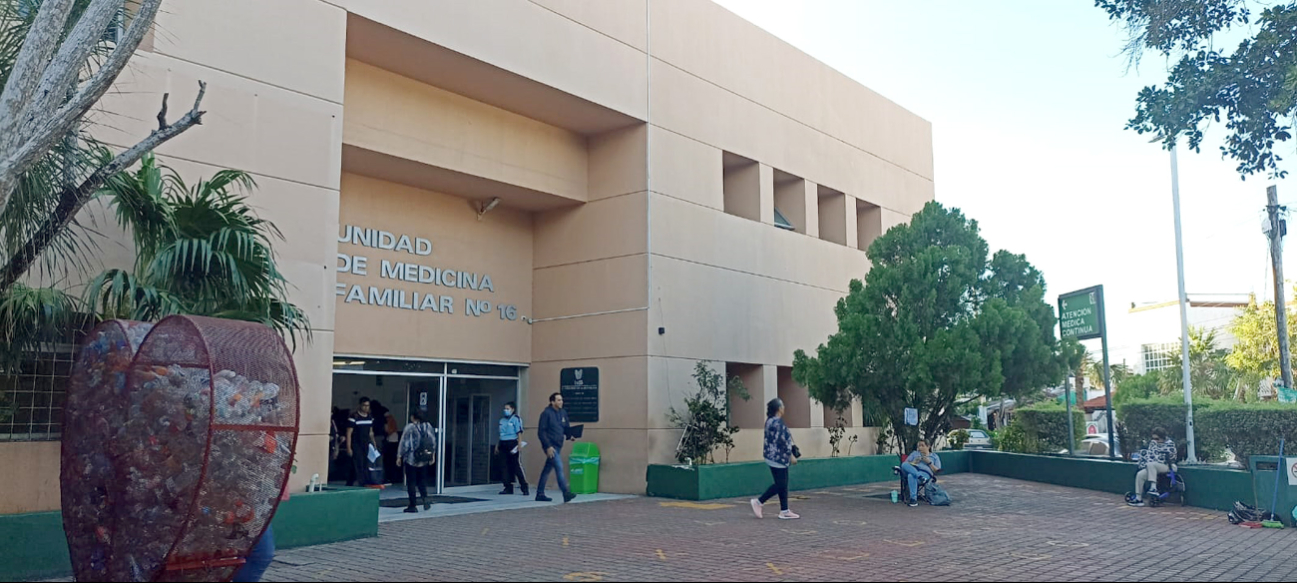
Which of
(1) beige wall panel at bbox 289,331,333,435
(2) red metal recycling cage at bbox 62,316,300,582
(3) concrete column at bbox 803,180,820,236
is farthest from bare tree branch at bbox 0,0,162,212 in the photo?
(3) concrete column at bbox 803,180,820,236

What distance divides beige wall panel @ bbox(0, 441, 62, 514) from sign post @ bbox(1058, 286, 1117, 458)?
15.8 meters

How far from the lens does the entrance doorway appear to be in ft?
53.7

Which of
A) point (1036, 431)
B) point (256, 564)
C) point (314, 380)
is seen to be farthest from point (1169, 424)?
point (256, 564)

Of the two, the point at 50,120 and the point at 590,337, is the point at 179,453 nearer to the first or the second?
the point at 50,120

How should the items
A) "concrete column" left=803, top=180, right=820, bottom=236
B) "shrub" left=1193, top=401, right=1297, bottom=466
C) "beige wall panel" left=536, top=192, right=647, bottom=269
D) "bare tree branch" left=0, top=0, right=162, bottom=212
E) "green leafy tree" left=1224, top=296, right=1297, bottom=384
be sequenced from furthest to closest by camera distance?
"green leafy tree" left=1224, top=296, right=1297, bottom=384, "concrete column" left=803, top=180, right=820, bottom=236, "shrub" left=1193, top=401, right=1297, bottom=466, "beige wall panel" left=536, top=192, right=647, bottom=269, "bare tree branch" left=0, top=0, right=162, bottom=212

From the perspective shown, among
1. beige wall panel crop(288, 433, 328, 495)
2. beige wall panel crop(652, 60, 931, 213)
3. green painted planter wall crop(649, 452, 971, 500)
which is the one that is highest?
beige wall panel crop(652, 60, 931, 213)

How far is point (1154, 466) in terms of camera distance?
15742mm

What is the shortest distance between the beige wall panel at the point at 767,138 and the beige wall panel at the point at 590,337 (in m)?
3.75

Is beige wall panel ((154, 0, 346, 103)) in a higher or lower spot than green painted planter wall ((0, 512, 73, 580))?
higher

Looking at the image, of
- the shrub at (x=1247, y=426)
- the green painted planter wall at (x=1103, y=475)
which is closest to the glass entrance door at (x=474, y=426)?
the green painted planter wall at (x=1103, y=475)

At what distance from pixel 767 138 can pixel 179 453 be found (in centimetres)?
1512

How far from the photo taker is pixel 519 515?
1354 cm

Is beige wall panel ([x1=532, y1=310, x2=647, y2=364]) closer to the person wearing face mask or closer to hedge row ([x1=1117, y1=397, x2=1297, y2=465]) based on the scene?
the person wearing face mask

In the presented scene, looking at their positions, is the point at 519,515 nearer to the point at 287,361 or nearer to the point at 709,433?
the point at 709,433
